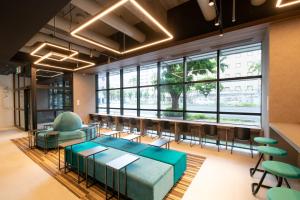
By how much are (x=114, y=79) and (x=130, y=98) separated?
68.4 inches

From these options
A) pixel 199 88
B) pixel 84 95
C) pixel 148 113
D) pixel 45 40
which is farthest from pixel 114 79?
pixel 199 88

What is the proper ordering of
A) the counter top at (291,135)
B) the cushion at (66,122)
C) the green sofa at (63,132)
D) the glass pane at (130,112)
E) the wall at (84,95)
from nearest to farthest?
the counter top at (291,135), the green sofa at (63,132), the cushion at (66,122), the glass pane at (130,112), the wall at (84,95)

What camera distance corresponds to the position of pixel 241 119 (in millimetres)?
5031

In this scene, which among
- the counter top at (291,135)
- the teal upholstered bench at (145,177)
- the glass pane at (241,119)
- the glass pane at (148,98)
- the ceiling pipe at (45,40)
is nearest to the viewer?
the counter top at (291,135)

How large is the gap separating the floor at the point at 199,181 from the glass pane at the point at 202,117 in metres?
1.45

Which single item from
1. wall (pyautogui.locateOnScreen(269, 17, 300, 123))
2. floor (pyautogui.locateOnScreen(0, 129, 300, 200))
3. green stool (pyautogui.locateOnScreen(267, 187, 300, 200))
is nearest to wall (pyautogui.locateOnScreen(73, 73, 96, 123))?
floor (pyautogui.locateOnScreen(0, 129, 300, 200))

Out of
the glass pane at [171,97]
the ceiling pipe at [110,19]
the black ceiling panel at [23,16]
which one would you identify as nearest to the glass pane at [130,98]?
the glass pane at [171,97]

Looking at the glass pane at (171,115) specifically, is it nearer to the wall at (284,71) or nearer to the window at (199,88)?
the window at (199,88)

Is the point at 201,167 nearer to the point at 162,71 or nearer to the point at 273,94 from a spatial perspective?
the point at 273,94

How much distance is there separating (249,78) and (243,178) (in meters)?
3.18

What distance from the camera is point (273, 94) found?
3.45 meters

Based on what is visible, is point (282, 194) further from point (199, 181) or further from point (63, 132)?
point (63, 132)

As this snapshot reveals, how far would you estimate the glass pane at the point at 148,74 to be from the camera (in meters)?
7.24

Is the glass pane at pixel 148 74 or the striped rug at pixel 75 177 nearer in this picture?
the striped rug at pixel 75 177
